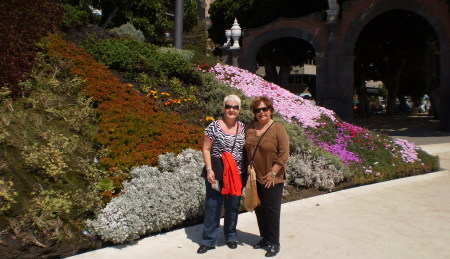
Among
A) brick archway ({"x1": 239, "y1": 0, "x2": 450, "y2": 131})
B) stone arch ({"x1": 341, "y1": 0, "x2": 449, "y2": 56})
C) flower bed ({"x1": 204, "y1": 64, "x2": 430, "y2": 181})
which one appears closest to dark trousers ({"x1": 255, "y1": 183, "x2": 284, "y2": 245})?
flower bed ({"x1": 204, "y1": 64, "x2": 430, "y2": 181})

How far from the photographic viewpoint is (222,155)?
484 centimetres

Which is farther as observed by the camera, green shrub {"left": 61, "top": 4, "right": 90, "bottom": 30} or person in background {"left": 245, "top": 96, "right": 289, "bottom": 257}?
green shrub {"left": 61, "top": 4, "right": 90, "bottom": 30}

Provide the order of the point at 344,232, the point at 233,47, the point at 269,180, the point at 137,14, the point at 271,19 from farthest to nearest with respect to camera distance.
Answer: the point at 271,19 → the point at 233,47 → the point at 137,14 → the point at 344,232 → the point at 269,180

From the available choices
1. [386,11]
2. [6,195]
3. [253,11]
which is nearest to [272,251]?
[6,195]

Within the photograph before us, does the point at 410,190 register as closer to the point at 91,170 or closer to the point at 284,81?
the point at 91,170

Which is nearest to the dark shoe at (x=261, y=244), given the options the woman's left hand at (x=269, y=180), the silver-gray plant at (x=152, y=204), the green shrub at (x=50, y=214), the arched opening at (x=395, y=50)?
the woman's left hand at (x=269, y=180)

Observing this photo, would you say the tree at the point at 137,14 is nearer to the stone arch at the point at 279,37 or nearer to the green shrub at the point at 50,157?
the stone arch at the point at 279,37

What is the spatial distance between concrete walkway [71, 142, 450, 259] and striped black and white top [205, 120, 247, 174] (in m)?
1.09

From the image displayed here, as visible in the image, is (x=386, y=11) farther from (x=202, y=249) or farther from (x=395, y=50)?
(x=202, y=249)

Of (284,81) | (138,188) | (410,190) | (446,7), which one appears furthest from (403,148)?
(284,81)

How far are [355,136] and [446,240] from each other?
18.5 feet

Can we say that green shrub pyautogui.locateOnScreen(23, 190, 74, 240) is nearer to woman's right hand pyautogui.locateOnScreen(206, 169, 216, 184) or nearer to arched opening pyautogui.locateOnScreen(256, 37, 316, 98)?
woman's right hand pyautogui.locateOnScreen(206, 169, 216, 184)

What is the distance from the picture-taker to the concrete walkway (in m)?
4.88

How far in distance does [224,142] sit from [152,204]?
1360mm
